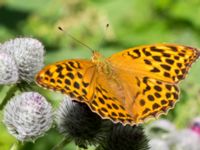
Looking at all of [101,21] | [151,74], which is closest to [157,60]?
[151,74]

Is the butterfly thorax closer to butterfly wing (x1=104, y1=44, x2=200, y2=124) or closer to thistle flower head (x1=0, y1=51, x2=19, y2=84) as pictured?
butterfly wing (x1=104, y1=44, x2=200, y2=124)

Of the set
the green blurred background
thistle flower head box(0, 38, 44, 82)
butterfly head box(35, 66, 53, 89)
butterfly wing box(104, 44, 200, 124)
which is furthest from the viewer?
the green blurred background

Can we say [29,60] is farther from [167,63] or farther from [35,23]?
[35,23]

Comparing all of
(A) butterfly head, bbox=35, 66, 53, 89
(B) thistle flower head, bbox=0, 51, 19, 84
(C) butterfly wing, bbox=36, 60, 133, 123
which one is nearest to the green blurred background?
(B) thistle flower head, bbox=0, 51, 19, 84

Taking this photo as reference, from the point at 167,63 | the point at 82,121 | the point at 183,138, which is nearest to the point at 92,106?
the point at 82,121

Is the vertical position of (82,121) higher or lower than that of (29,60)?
lower

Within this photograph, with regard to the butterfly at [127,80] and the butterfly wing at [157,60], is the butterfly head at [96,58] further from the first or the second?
the butterfly wing at [157,60]
